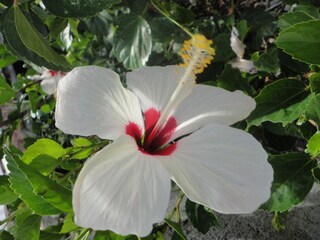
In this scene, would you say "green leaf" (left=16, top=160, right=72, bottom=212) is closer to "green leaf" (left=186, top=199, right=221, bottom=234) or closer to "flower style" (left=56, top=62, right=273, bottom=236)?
"flower style" (left=56, top=62, right=273, bottom=236)

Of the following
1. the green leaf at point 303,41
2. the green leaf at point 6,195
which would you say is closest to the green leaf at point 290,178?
the green leaf at point 303,41

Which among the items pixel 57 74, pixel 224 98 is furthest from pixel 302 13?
pixel 57 74

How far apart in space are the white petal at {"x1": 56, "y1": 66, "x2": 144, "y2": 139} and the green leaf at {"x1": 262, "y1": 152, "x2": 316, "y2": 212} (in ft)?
0.71

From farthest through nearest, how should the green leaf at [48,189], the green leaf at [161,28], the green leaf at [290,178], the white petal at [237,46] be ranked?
the green leaf at [161,28]
the white petal at [237,46]
the green leaf at [290,178]
the green leaf at [48,189]

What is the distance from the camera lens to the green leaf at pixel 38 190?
47 centimetres

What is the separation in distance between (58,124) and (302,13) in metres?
0.46

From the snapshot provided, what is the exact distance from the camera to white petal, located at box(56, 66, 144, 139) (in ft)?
1.45

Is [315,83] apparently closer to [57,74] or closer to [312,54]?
[312,54]

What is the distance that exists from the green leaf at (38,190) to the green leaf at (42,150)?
0.20ft

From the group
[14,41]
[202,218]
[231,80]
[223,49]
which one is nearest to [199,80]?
[223,49]

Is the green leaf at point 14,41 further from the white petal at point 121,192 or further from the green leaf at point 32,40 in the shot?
the white petal at point 121,192

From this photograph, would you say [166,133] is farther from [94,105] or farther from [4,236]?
[4,236]

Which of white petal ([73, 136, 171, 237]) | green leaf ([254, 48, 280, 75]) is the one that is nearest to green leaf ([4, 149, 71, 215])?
white petal ([73, 136, 171, 237])

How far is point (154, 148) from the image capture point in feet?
1.62
